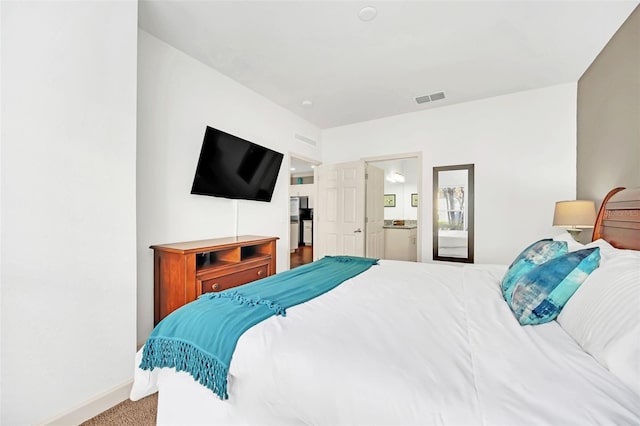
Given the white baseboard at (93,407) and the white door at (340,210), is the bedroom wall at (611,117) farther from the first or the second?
the white baseboard at (93,407)

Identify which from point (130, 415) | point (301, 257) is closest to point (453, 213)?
point (130, 415)

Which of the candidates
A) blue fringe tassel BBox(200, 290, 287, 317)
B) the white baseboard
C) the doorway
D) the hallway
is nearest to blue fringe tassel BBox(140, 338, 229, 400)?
blue fringe tassel BBox(200, 290, 287, 317)

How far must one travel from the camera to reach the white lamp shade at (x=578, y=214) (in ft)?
8.02

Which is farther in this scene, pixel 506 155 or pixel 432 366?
pixel 506 155

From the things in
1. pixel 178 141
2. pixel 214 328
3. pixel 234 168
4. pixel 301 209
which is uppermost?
pixel 178 141

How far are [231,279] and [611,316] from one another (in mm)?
2444

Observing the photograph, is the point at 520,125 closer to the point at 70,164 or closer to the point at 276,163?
the point at 276,163

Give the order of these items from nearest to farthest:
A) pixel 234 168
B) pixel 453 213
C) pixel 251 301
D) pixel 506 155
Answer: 1. pixel 251 301
2. pixel 234 168
3. pixel 506 155
4. pixel 453 213

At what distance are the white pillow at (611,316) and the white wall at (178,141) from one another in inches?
111

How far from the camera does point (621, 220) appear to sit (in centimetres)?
175

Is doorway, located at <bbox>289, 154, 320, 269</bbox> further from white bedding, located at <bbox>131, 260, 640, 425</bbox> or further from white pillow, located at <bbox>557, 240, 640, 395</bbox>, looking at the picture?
white pillow, located at <bbox>557, 240, 640, 395</bbox>

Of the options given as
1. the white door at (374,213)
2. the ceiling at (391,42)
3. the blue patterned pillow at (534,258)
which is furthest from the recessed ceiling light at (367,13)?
the white door at (374,213)

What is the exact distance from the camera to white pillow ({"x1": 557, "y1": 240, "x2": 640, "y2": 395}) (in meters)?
0.76

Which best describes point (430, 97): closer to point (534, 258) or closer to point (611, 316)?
point (534, 258)
